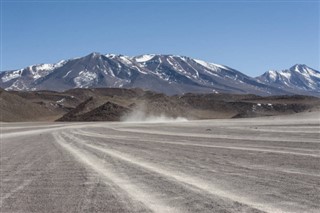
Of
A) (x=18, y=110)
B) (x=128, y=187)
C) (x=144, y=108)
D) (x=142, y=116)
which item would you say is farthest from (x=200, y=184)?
Result: (x=18, y=110)

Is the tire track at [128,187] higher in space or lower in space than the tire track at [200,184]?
lower

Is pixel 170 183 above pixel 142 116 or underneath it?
underneath

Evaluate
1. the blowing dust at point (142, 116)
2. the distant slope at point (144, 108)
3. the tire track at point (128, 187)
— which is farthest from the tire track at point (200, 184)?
the blowing dust at point (142, 116)

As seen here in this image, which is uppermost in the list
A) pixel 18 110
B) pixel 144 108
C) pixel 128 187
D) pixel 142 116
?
pixel 18 110

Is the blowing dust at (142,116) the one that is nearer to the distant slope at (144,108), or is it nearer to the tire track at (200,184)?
the distant slope at (144,108)

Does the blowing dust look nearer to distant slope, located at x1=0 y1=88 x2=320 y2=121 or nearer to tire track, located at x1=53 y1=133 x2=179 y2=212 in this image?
distant slope, located at x1=0 y1=88 x2=320 y2=121

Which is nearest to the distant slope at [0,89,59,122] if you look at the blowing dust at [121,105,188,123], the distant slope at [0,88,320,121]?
the distant slope at [0,88,320,121]

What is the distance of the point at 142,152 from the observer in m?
19.2

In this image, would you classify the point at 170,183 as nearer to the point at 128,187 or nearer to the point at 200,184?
the point at 200,184

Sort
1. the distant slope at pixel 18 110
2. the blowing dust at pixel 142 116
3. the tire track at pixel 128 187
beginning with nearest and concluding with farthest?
the tire track at pixel 128 187, the blowing dust at pixel 142 116, the distant slope at pixel 18 110

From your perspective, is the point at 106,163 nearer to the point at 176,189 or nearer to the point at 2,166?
the point at 2,166

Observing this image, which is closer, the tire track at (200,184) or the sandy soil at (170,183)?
the tire track at (200,184)

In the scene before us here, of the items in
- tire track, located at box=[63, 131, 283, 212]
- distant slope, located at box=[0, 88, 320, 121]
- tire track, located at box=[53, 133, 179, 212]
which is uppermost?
distant slope, located at box=[0, 88, 320, 121]

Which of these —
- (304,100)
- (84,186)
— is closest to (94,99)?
(304,100)
